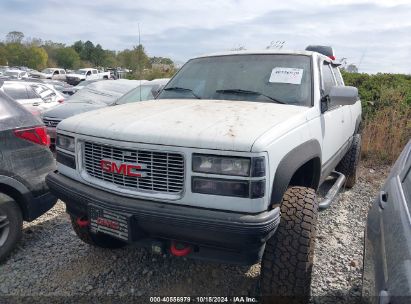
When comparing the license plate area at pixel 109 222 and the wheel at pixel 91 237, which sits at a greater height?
the license plate area at pixel 109 222

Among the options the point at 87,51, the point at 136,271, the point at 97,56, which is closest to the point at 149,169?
the point at 136,271

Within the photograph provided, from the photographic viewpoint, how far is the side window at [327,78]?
352cm

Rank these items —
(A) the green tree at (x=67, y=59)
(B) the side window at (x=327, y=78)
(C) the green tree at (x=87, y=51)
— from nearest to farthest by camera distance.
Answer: (B) the side window at (x=327, y=78) → (A) the green tree at (x=67, y=59) → (C) the green tree at (x=87, y=51)

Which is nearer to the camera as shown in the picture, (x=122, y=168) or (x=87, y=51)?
(x=122, y=168)

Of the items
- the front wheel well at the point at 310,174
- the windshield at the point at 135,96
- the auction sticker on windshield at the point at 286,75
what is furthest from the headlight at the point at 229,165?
the windshield at the point at 135,96

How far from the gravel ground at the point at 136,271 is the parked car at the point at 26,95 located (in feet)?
19.0

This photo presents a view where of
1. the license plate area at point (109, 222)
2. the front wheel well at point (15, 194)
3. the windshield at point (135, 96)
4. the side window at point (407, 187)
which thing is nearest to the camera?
the side window at point (407, 187)

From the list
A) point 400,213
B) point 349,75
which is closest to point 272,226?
point 400,213

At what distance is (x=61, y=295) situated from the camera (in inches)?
107

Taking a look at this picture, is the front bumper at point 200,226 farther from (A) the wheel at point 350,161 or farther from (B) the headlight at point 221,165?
(A) the wheel at point 350,161

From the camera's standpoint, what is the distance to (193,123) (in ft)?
7.73

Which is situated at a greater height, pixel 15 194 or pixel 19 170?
pixel 19 170

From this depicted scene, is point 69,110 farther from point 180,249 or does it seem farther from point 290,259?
point 290,259

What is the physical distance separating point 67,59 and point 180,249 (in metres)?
73.7
